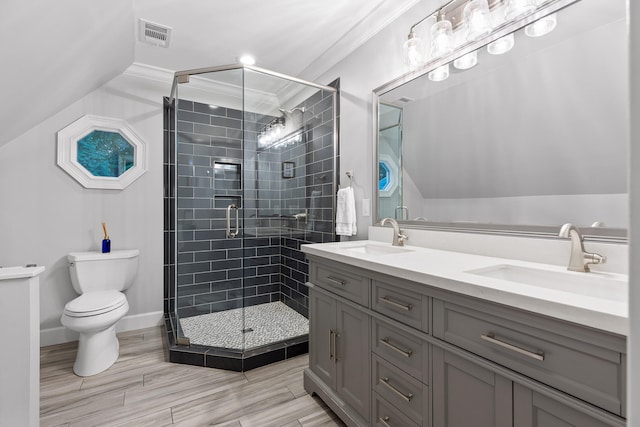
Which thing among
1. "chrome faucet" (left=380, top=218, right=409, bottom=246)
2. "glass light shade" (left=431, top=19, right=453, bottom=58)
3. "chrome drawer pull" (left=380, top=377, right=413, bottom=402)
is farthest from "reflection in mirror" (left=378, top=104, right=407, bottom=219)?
"chrome drawer pull" (left=380, top=377, right=413, bottom=402)

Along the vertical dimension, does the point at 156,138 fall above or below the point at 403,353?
above

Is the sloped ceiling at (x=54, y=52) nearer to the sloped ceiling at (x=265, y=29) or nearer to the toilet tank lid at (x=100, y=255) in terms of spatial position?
the sloped ceiling at (x=265, y=29)

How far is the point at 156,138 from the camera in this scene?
9.46ft

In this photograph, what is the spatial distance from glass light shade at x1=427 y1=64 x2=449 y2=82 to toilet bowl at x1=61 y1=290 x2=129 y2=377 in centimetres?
255

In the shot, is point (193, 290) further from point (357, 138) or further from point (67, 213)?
point (357, 138)

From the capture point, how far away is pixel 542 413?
0.81 meters

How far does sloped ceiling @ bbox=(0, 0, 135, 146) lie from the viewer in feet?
4.26

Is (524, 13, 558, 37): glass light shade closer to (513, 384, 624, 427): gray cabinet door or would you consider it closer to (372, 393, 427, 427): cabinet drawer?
(513, 384, 624, 427): gray cabinet door

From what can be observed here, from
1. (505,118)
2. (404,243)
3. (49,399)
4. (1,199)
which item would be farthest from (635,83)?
(1,199)

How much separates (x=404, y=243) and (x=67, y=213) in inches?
106

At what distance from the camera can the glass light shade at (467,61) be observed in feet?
5.12

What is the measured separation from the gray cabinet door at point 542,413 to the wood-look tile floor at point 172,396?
106cm

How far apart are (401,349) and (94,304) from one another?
2070 mm

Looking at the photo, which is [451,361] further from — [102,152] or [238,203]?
[102,152]
